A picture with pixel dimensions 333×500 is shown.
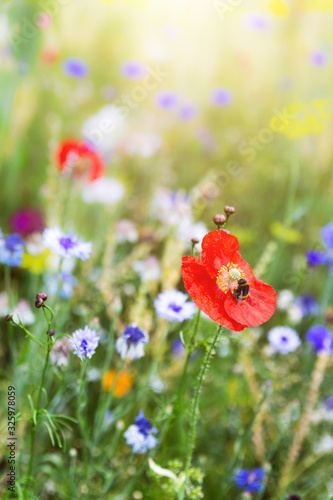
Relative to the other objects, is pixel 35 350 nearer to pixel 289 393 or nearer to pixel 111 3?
pixel 289 393

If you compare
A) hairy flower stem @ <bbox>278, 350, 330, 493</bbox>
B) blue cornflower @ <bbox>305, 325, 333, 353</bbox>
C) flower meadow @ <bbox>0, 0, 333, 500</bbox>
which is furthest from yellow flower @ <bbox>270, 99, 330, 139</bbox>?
hairy flower stem @ <bbox>278, 350, 330, 493</bbox>

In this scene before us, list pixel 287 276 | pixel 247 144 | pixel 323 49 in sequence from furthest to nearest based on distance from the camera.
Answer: pixel 323 49, pixel 247 144, pixel 287 276

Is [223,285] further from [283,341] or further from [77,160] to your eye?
[77,160]

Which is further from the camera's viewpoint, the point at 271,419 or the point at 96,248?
the point at 96,248

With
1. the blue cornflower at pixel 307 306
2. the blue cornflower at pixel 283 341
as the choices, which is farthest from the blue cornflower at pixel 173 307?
the blue cornflower at pixel 307 306

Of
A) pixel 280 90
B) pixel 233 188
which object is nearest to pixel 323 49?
pixel 280 90

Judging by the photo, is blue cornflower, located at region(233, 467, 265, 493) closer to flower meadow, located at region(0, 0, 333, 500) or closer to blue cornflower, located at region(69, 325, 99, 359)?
flower meadow, located at region(0, 0, 333, 500)

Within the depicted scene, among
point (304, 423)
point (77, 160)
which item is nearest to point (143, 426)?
point (304, 423)
